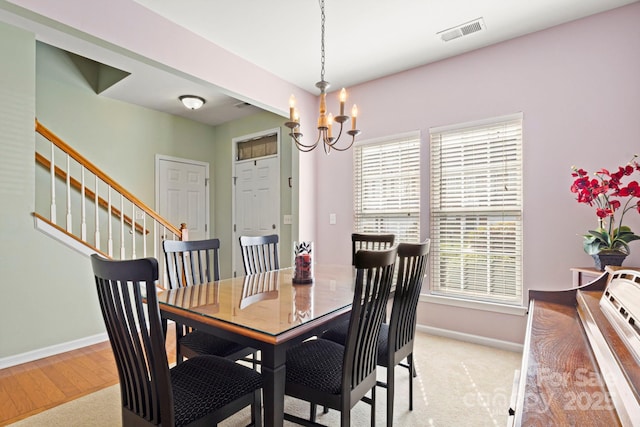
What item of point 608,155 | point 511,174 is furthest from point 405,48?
point 608,155

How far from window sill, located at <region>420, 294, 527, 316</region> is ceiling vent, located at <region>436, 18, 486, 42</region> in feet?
7.88

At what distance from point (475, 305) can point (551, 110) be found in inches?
71.5

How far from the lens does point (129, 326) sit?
3.72 feet

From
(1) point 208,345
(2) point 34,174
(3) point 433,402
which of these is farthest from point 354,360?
(2) point 34,174

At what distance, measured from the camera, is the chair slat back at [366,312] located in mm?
1337

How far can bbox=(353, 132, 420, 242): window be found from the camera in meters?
3.49

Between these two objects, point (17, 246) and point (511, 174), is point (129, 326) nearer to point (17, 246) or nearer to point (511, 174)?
point (17, 246)

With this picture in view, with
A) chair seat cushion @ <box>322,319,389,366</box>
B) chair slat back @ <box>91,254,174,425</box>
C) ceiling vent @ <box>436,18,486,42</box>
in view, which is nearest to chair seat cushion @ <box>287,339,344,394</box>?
chair seat cushion @ <box>322,319,389,366</box>

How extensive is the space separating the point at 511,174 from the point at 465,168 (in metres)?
0.39

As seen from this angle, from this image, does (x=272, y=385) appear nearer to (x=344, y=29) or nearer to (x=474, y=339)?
(x=474, y=339)

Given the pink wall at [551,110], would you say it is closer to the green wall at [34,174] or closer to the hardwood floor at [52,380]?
the hardwood floor at [52,380]

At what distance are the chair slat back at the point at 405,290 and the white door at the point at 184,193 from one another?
394cm

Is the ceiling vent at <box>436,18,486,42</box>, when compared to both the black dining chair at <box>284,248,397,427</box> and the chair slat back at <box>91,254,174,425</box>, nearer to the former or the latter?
the black dining chair at <box>284,248,397,427</box>

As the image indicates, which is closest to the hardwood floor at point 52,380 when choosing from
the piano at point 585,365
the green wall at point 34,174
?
the green wall at point 34,174
